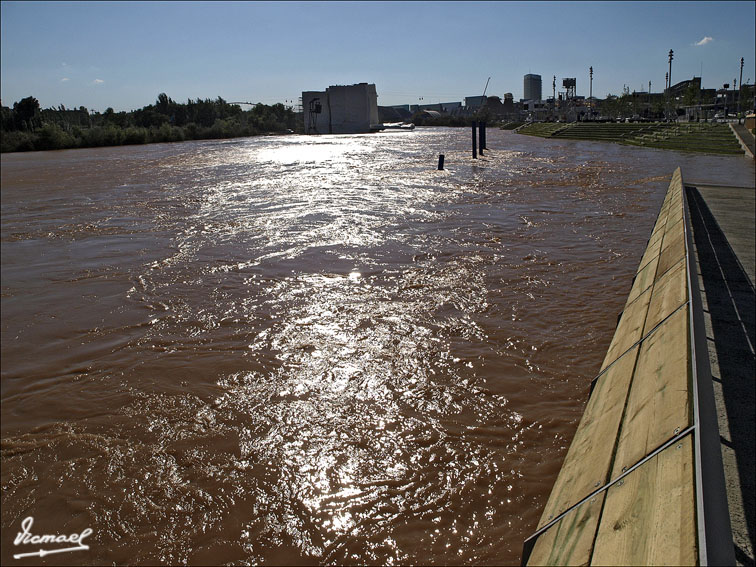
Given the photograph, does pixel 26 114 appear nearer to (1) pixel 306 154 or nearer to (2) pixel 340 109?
(1) pixel 306 154

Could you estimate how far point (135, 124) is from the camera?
3354 inches

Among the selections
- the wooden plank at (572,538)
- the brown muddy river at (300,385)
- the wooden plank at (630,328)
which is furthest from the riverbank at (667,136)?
the wooden plank at (572,538)

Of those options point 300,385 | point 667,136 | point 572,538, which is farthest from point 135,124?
point 572,538

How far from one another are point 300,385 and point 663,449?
3498mm

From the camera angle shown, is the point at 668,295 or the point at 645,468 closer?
the point at 645,468

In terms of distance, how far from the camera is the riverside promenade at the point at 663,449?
1.85 m

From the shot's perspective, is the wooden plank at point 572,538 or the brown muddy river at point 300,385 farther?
the brown muddy river at point 300,385

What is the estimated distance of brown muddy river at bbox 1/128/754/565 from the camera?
3.43 m

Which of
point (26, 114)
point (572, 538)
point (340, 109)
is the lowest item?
point (572, 538)

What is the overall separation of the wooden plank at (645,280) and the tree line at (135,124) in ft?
131

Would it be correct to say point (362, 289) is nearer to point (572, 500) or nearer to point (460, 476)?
point (460, 476)

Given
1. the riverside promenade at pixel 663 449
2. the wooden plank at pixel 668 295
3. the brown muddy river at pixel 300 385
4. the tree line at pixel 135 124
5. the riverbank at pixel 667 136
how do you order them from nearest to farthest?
1. the riverside promenade at pixel 663 449
2. the brown muddy river at pixel 300 385
3. the wooden plank at pixel 668 295
4. the riverbank at pixel 667 136
5. the tree line at pixel 135 124

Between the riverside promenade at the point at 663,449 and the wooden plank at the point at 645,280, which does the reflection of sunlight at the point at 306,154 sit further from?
the riverside promenade at the point at 663,449

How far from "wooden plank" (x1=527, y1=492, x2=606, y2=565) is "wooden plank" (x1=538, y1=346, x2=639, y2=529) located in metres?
0.15
